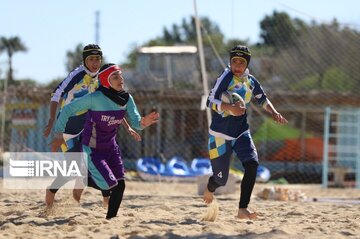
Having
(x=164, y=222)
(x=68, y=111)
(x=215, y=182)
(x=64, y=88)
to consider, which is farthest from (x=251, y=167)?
(x=64, y=88)

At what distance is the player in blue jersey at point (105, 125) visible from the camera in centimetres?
657

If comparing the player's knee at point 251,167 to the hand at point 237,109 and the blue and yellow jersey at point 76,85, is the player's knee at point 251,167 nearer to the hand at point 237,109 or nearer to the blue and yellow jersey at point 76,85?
the hand at point 237,109

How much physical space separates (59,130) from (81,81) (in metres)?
0.96

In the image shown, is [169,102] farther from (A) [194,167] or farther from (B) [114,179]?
(B) [114,179]

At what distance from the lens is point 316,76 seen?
99.5ft

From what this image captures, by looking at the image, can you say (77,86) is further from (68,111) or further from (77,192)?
(77,192)

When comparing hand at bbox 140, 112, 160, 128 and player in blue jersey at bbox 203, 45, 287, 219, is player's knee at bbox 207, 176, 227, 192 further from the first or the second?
hand at bbox 140, 112, 160, 128

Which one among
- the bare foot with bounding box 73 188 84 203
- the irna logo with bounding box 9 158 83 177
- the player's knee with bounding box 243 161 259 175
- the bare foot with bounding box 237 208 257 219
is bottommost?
the irna logo with bounding box 9 158 83 177

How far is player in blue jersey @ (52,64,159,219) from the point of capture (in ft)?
21.6

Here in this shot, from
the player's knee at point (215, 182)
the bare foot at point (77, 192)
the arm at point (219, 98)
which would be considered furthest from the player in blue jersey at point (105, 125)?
the bare foot at point (77, 192)

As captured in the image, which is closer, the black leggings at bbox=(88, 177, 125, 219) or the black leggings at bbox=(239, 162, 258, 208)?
the black leggings at bbox=(88, 177, 125, 219)

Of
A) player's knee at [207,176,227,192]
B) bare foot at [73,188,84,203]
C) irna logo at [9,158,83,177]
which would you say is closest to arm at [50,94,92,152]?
bare foot at [73,188,84,203]


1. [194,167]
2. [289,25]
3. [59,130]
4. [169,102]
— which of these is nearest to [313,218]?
[59,130]

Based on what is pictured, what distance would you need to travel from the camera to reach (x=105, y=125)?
6.64m
